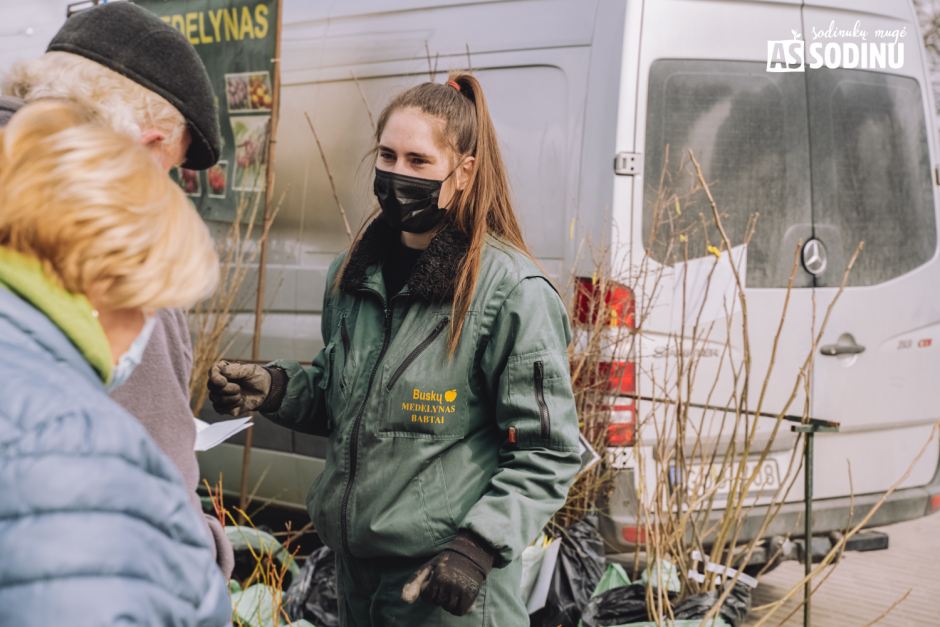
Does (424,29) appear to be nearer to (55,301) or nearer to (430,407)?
(430,407)

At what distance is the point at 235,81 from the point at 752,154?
2.25 metres

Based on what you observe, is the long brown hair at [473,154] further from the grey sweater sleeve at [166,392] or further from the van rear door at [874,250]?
the van rear door at [874,250]

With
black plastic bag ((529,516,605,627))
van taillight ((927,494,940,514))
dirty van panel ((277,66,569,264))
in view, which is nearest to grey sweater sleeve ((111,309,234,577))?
dirty van panel ((277,66,569,264))

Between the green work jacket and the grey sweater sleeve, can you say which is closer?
the grey sweater sleeve

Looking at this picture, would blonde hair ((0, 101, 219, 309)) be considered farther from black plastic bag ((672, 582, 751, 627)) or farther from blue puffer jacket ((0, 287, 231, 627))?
black plastic bag ((672, 582, 751, 627))

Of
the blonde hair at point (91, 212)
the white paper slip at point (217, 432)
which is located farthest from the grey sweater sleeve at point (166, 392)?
the blonde hair at point (91, 212)

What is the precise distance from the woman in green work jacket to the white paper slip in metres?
0.05

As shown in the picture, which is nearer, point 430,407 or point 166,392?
point 166,392

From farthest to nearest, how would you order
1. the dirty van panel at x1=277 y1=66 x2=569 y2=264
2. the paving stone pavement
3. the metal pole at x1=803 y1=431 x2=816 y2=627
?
the paving stone pavement → the dirty van panel at x1=277 y1=66 x2=569 y2=264 → the metal pole at x1=803 y1=431 x2=816 y2=627

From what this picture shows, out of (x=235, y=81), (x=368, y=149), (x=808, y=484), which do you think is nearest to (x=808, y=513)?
(x=808, y=484)

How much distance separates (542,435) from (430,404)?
0.77 feet

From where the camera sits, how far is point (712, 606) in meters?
2.44

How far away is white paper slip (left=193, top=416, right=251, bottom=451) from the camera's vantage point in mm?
1704

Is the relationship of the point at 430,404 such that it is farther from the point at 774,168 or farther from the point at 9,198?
the point at 774,168
